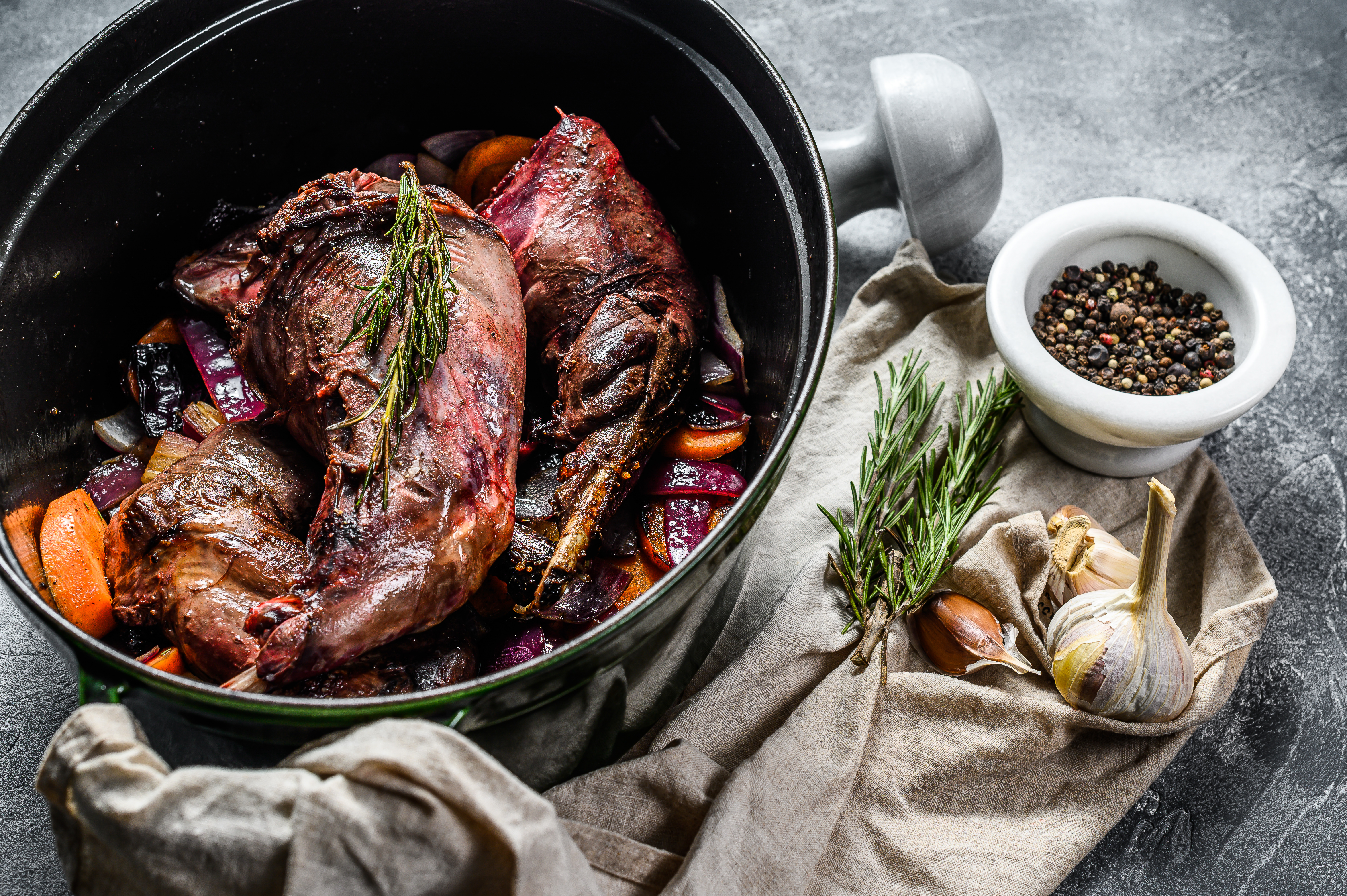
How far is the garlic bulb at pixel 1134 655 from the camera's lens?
2.05 metres

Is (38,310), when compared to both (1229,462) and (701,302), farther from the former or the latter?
(1229,462)

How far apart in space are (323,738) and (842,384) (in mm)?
1605

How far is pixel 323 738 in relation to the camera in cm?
150

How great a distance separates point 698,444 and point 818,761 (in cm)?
69

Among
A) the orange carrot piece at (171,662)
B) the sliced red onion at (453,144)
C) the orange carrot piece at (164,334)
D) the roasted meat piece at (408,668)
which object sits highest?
the sliced red onion at (453,144)

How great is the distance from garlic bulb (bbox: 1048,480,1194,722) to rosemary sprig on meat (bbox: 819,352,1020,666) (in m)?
0.32

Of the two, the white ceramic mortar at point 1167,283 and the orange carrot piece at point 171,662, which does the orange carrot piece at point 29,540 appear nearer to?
the orange carrot piece at point 171,662

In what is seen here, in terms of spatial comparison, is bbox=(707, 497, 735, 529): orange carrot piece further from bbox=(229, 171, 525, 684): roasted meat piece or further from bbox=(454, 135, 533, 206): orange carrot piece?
bbox=(454, 135, 533, 206): orange carrot piece

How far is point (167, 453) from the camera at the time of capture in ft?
7.02

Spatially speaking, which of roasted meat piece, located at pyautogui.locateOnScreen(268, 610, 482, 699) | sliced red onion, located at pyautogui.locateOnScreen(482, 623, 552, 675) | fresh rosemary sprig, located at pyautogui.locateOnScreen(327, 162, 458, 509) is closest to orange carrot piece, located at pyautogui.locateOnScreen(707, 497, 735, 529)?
sliced red onion, located at pyautogui.locateOnScreen(482, 623, 552, 675)

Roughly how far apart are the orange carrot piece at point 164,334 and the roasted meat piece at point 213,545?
48 centimetres

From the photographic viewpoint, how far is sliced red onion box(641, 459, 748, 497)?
2084mm

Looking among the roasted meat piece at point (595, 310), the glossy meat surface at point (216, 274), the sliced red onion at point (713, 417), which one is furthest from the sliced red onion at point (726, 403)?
the glossy meat surface at point (216, 274)

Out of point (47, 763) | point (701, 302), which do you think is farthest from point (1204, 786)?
point (47, 763)
